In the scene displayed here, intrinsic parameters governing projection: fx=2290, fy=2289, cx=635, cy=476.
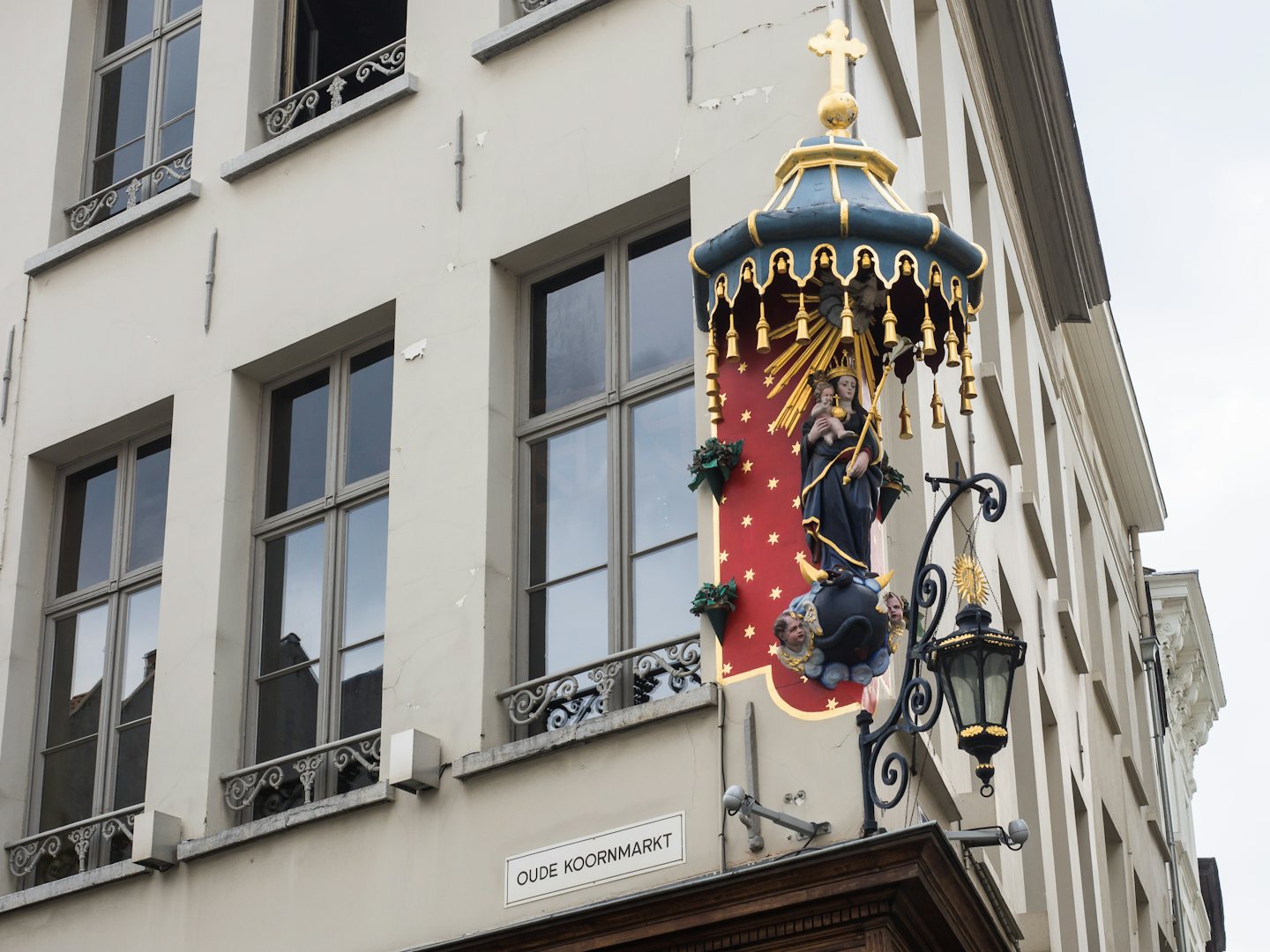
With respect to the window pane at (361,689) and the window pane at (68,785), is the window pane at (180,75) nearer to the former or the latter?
the window pane at (68,785)

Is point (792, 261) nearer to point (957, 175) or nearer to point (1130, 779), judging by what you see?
point (957, 175)

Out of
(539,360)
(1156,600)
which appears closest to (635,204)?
(539,360)

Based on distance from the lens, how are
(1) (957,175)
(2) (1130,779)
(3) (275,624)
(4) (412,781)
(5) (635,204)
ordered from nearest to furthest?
(4) (412,781) → (5) (635,204) → (3) (275,624) → (1) (957,175) → (2) (1130,779)

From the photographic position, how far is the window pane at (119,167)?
1659 cm

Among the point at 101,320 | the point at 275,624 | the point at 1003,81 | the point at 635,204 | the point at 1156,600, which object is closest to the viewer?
the point at 635,204

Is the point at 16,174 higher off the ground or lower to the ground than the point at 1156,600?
lower

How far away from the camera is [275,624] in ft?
46.9

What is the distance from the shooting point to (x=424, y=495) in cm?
1341

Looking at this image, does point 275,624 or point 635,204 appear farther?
point 275,624

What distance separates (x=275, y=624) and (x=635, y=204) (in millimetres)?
3505

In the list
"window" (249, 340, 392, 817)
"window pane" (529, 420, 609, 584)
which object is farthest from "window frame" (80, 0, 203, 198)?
"window pane" (529, 420, 609, 584)

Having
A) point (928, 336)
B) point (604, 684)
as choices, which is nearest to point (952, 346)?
point (928, 336)

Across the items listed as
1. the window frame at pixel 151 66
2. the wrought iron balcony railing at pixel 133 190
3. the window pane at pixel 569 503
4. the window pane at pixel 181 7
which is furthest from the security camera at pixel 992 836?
the window pane at pixel 181 7

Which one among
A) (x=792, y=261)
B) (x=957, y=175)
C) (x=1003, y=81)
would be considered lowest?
(x=792, y=261)
